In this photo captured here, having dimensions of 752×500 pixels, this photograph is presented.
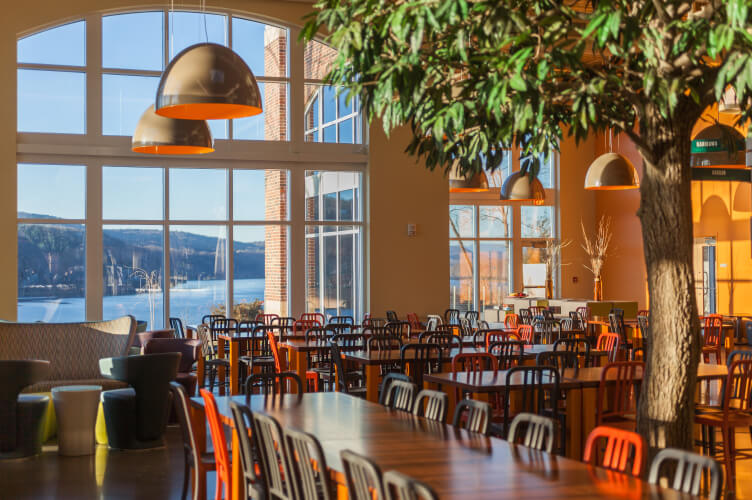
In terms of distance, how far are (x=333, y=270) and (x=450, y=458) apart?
1173 cm

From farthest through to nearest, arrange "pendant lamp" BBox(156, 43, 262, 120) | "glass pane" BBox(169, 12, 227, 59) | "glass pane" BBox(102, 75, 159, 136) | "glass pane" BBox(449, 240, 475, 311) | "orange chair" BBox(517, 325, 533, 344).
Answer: "glass pane" BBox(449, 240, 475, 311) < "glass pane" BBox(169, 12, 227, 59) < "glass pane" BBox(102, 75, 159, 136) < "orange chair" BBox(517, 325, 533, 344) < "pendant lamp" BBox(156, 43, 262, 120)

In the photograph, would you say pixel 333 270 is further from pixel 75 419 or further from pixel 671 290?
pixel 671 290

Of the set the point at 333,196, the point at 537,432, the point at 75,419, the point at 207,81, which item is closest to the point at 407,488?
the point at 537,432

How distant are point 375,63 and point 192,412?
235cm

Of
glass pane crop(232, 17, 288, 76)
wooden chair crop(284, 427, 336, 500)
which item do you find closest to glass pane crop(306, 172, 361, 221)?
glass pane crop(232, 17, 288, 76)

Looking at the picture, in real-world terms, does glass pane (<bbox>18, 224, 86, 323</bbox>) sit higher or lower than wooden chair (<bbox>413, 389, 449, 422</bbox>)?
higher

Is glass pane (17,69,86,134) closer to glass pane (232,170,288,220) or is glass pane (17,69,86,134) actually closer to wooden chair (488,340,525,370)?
glass pane (232,170,288,220)

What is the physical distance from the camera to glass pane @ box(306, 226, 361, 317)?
14984 millimetres

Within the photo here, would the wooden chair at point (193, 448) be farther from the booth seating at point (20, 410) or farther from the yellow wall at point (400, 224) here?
the yellow wall at point (400, 224)

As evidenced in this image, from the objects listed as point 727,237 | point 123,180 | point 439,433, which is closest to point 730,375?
point 439,433

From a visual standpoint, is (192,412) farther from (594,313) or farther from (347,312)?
(594,313)

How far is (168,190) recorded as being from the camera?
14.1 metres

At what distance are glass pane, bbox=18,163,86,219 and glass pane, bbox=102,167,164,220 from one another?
14.4 inches

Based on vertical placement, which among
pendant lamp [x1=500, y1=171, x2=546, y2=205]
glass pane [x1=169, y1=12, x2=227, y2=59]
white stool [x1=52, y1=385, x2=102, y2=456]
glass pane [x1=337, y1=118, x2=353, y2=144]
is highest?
glass pane [x1=169, y1=12, x2=227, y2=59]
